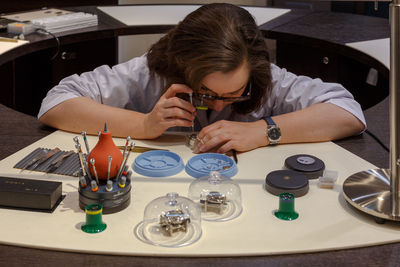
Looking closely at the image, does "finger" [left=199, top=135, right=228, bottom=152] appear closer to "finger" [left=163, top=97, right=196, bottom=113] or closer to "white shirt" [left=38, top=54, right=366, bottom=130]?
"finger" [left=163, top=97, right=196, bottom=113]

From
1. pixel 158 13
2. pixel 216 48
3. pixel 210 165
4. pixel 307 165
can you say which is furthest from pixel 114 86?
pixel 158 13

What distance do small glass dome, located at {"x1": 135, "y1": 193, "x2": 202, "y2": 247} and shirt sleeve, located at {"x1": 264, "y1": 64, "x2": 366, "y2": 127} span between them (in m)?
0.71

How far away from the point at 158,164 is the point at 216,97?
0.90ft

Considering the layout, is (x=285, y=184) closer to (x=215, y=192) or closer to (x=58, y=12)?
(x=215, y=192)

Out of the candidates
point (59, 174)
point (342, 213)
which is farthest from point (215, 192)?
point (59, 174)

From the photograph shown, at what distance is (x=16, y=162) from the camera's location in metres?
1.39

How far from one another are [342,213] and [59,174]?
681mm

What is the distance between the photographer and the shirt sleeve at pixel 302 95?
65.4 inches

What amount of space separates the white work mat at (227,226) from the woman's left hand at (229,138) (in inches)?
5.2

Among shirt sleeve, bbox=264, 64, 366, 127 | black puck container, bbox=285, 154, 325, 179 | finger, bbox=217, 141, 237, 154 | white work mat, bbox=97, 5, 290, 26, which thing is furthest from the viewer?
white work mat, bbox=97, 5, 290, 26

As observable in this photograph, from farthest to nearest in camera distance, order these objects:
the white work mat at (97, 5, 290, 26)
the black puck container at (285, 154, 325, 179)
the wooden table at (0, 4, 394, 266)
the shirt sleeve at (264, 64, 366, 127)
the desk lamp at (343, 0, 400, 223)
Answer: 1. the white work mat at (97, 5, 290, 26)
2. the shirt sleeve at (264, 64, 366, 127)
3. the black puck container at (285, 154, 325, 179)
4. the desk lamp at (343, 0, 400, 223)
5. the wooden table at (0, 4, 394, 266)

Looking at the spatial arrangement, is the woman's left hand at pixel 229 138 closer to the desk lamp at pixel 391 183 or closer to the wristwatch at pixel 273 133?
the wristwatch at pixel 273 133

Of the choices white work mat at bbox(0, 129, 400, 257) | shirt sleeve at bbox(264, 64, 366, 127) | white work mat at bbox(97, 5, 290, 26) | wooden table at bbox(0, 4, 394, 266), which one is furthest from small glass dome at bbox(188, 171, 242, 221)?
white work mat at bbox(97, 5, 290, 26)

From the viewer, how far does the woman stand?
151cm
